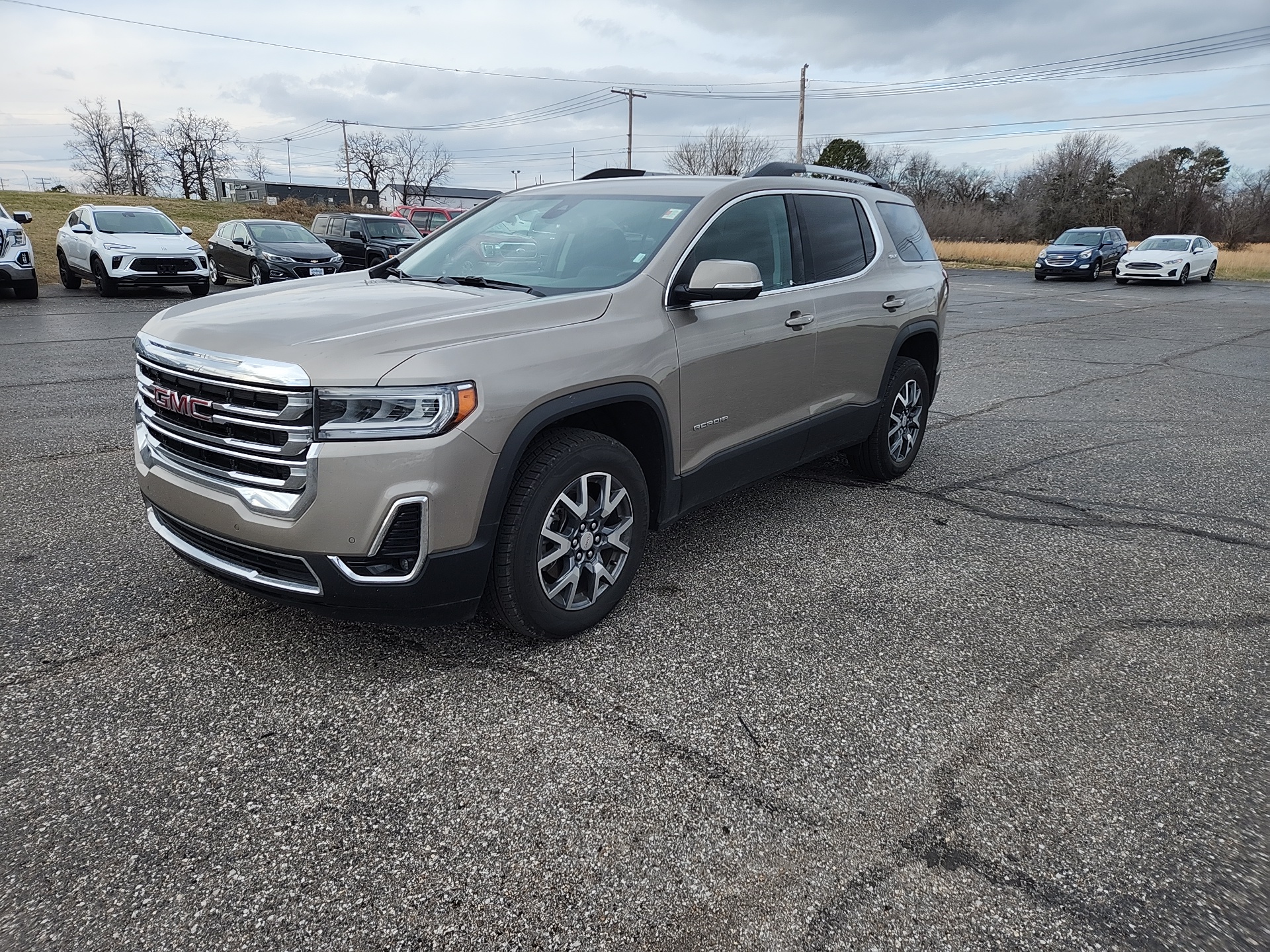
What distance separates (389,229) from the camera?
22.0 meters

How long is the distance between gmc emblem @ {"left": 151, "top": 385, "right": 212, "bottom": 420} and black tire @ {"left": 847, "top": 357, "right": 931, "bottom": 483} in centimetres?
385

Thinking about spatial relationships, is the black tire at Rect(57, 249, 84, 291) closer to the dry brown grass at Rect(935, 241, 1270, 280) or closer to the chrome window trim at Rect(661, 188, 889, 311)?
the chrome window trim at Rect(661, 188, 889, 311)

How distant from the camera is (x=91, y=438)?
6.37 m

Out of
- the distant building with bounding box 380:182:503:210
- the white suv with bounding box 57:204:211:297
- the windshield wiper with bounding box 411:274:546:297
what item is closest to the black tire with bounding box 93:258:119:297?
the white suv with bounding box 57:204:211:297

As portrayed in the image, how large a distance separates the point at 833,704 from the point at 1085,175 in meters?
63.0

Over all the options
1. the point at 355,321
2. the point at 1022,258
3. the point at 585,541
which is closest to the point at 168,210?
the point at 1022,258

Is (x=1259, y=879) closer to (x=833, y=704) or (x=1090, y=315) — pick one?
(x=833, y=704)

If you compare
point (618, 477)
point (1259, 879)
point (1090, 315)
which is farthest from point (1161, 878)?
point (1090, 315)

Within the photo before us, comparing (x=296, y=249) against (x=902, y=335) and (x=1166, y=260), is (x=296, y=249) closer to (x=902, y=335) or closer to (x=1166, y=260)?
(x=902, y=335)

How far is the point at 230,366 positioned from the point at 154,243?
52.1ft

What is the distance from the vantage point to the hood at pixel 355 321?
288cm

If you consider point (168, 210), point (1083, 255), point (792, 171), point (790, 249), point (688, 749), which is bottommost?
point (688, 749)

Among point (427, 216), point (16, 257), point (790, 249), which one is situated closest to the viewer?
point (790, 249)

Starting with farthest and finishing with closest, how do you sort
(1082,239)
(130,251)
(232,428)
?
(1082,239) < (130,251) < (232,428)
